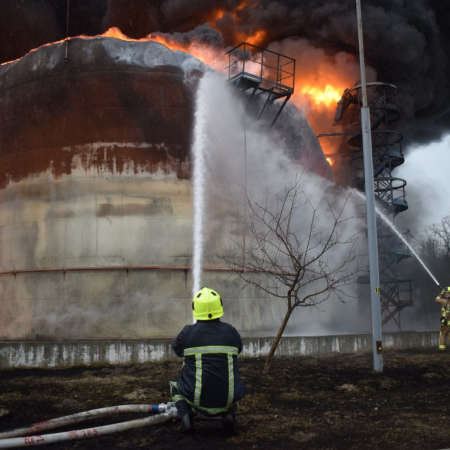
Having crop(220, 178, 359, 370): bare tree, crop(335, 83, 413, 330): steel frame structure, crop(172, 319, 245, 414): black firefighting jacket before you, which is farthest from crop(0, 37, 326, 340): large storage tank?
crop(172, 319, 245, 414): black firefighting jacket

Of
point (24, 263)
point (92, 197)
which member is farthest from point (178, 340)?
point (24, 263)

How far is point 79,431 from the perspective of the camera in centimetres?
496

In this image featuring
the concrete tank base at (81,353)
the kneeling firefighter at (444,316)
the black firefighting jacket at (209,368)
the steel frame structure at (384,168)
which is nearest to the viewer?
the black firefighting jacket at (209,368)

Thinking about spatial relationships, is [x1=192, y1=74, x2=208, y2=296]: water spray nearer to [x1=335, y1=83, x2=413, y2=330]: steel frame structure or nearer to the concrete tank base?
the concrete tank base

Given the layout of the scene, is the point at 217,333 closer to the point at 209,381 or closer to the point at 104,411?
the point at 209,381

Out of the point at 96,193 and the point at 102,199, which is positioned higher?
the point at 96,193

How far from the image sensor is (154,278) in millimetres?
14438

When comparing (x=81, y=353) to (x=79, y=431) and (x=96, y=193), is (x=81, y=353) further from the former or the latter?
(x=79, y=431)

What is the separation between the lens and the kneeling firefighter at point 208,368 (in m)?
4.79

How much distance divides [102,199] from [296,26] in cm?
1413

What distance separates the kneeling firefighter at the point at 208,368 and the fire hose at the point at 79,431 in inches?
22.7

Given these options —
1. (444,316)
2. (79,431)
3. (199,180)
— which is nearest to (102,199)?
(199,180)

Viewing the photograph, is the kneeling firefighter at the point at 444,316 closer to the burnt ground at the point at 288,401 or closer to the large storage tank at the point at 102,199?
the burnt ground at the point at 288,401

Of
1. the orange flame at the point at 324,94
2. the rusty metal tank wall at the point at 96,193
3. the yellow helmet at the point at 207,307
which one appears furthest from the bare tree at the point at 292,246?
the yellow helmet at the point at 207,307
